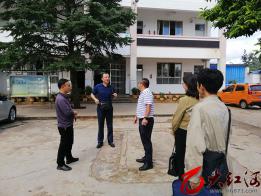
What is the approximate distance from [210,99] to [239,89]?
56.9ft

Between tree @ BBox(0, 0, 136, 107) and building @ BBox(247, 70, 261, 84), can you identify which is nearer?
tree @ BBox(0, 0, 136, 107)

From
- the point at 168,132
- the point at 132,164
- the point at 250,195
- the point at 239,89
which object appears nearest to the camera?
the point at 250,195

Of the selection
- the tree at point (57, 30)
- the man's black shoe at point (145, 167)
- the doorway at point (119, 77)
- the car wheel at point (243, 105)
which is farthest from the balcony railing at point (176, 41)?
the man's black shoe at point (145, 167)

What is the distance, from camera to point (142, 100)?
5871 mm

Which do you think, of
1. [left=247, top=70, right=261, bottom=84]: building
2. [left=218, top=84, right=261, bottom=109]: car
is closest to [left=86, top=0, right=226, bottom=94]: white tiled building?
[left=218, top=84, right=261, bottom=109]: car

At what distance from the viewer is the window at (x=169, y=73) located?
23.8m

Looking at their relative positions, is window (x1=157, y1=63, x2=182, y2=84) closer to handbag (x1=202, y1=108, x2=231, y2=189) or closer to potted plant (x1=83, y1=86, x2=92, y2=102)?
potted plant (x1=83, y1=86, x2=92, y2=102)

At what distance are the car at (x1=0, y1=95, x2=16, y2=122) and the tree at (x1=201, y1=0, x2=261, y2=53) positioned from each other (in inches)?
322

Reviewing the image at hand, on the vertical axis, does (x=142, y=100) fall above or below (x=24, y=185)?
above

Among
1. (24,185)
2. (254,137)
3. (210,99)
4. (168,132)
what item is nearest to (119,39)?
(168,132)

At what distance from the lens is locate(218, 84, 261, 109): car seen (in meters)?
17.8

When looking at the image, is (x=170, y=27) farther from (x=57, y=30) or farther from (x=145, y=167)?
(x=145, y=167)

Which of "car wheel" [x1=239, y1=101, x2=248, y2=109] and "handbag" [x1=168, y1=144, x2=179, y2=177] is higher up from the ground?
"handbag" [x1=168, y1=144, x2=179, y2=177]

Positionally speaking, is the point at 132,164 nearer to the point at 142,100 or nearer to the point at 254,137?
the point at 142,100
